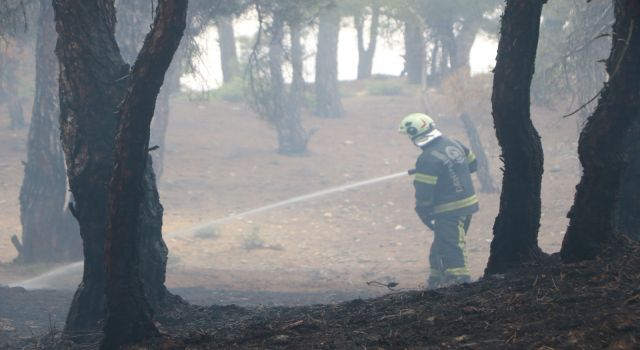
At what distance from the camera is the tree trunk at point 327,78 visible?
2695 centimetres

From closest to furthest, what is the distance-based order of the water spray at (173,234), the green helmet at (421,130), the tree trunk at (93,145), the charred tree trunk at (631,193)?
the tree trunk at (93,145) < the charred tree trunk at (631,193) < the green helmet at (421,130) < the water spray at (173,234)

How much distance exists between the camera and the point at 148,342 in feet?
15.2

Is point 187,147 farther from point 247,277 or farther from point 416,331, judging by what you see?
point 416,331

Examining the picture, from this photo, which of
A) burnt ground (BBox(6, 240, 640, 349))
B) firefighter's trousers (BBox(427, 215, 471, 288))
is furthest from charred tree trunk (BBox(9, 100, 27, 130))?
burnt ground (BBox(6, 240, 640, 349))

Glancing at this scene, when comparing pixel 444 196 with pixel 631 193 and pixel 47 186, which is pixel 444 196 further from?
pixel 47 186

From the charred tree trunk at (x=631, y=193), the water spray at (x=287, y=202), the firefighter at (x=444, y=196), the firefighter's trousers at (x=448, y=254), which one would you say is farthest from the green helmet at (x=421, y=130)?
the water spray at (x=287, y=202)

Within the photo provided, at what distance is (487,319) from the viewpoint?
3.94 m

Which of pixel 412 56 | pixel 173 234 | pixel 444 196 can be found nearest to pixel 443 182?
pixel 444 196

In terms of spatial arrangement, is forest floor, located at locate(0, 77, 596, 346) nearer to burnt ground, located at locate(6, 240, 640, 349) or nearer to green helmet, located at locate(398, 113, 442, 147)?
burnt ground, located at locate(6, 240, 640, 349)

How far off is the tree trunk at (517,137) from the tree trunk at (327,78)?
21517 millimetres

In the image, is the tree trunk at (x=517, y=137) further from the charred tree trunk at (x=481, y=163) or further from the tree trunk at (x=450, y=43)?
the tree trunk at (x=450, y=43)

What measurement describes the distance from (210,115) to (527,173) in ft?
72.4

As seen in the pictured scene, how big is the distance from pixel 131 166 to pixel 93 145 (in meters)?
1.27

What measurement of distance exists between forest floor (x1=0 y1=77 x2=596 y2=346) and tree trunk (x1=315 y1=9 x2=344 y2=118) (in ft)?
1.71
